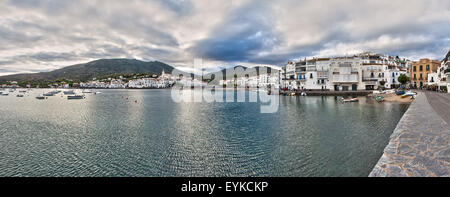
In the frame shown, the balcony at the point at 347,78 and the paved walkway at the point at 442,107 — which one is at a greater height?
the balcony at the point at 347,78

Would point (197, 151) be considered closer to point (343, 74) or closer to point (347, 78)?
point (343, 74)

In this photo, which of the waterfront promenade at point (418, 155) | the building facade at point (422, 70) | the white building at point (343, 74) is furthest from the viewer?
the white building at point (343, 74)

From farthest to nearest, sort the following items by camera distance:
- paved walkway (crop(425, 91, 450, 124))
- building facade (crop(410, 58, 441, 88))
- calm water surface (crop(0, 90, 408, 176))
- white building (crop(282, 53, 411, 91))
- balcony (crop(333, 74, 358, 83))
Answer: white building (crop(282, 53, 411, 91)) → balcony (crop(333, 74, 358, 83)) → building facade (crop(410, 58, 441, 88)) → paved walkway (crop(425, 91, 450, 124)) → calm water surface (crop(0, 90, 408, 176))

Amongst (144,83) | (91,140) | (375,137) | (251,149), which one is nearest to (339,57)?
→ (375,137)

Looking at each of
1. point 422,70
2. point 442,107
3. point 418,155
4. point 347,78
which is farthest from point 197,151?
point 422,70

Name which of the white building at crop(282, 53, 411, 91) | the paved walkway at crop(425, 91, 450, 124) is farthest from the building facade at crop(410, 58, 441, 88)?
the paved walkway at crop(425, 91, 450, 124)

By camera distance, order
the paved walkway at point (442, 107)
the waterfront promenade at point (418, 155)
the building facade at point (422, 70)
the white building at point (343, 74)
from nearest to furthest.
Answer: the waterfront promenade at point (418, 155) < the paved walkway at point (442, 107) < the building facade at point (422, 70) < the white building at point (343, 74)

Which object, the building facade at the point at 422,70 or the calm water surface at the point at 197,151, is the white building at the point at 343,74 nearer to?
the building facade at the point at 422,70

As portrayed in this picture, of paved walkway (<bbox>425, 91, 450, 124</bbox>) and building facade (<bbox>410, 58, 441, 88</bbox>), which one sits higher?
building facade (<bbox>410, 58, 441, 88</bbox>)

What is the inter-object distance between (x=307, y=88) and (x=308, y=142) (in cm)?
6017

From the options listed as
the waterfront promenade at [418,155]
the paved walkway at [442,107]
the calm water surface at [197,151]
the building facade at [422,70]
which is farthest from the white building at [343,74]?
the waterfront promenade at [418,155]

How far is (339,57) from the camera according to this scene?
6494 centimetres

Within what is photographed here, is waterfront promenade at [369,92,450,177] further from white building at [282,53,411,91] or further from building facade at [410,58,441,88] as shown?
building facade at [410,58,441,88]

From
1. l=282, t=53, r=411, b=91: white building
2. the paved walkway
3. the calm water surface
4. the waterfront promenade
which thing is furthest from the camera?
l=282, t=53, r=411, b=91: white building
